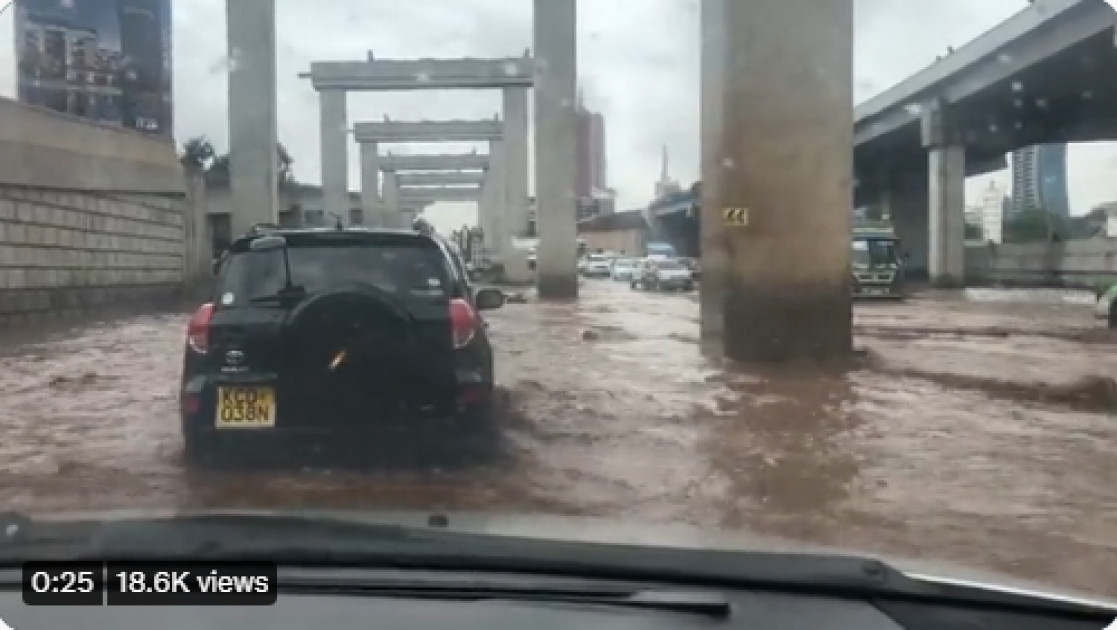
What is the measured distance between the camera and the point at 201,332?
546 cm

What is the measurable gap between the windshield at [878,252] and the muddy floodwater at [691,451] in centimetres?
930

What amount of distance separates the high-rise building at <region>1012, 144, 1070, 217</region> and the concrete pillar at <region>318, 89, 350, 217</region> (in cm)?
1618

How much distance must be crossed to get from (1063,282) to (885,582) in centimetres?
2959

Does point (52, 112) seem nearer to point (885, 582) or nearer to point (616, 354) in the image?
point (616, 354)

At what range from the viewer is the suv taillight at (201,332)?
17.8 ft

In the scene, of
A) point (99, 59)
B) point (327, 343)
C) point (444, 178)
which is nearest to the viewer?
point (327, 343)

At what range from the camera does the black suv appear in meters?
5.23

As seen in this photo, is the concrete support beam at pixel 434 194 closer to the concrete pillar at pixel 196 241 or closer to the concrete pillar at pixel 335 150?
the concrete pillar at pixel 335 150

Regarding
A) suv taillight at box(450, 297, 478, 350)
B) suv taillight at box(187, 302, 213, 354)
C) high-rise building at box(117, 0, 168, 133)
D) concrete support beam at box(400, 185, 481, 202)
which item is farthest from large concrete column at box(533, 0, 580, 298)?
suv taillight at box(187, 302, 213, 354)

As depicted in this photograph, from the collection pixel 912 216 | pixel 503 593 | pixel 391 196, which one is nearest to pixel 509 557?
pixel 503 593

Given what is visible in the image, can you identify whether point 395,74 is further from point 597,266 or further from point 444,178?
point 597,266

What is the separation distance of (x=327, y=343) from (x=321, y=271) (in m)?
0.36

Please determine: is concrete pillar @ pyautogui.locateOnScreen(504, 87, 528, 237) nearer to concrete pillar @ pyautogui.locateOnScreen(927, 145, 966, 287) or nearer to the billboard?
the billboard
